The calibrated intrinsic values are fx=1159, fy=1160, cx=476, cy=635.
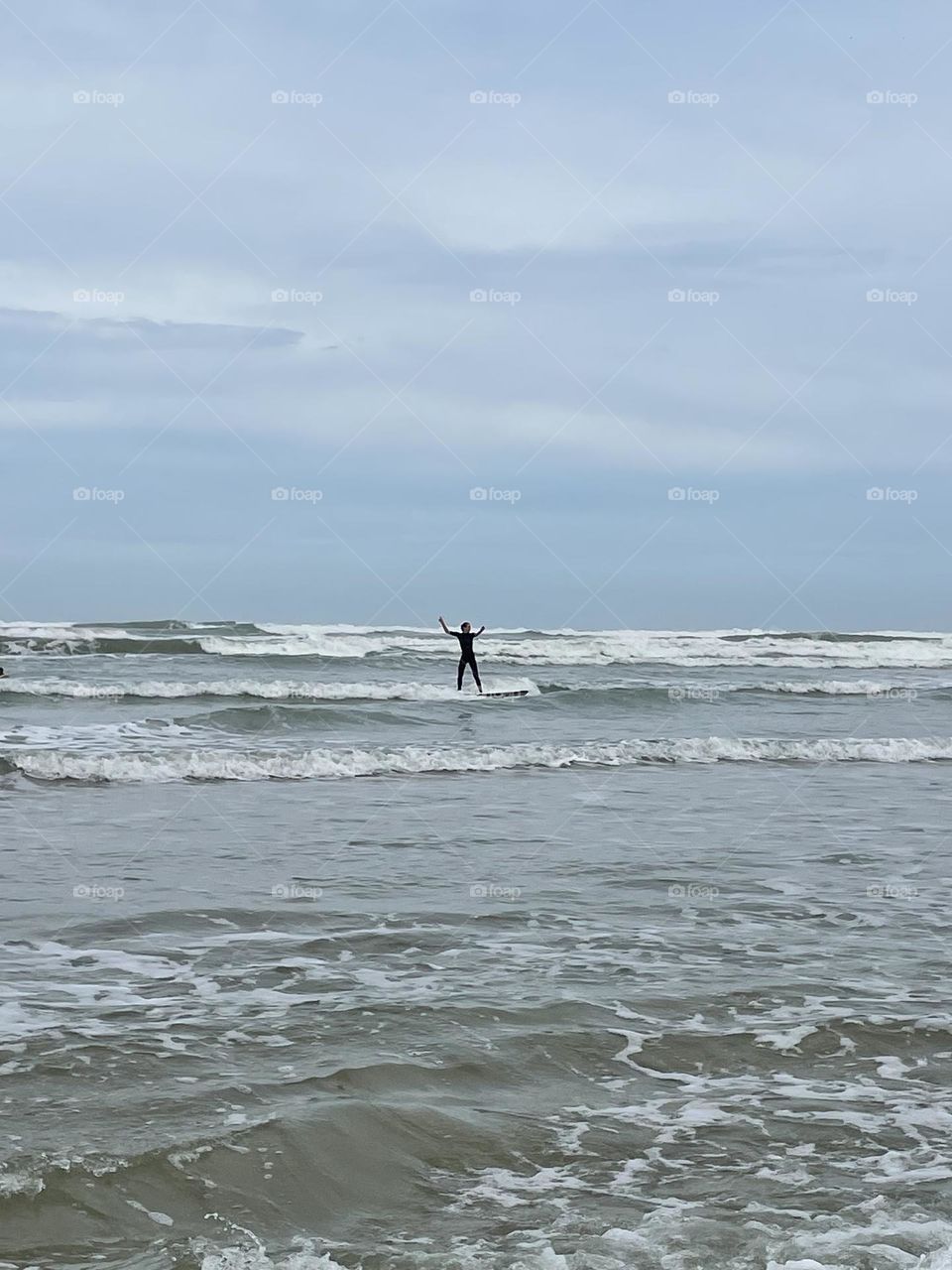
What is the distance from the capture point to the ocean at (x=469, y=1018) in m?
4.17

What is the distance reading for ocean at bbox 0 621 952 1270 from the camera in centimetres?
417

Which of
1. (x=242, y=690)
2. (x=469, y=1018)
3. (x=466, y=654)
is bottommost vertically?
(x=469, y=1018)

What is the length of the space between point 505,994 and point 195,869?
4465 millimetres

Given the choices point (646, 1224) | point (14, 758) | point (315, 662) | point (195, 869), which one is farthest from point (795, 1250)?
point (315, 662)

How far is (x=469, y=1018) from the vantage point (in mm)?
6414

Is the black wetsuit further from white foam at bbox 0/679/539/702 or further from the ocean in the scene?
the ocean

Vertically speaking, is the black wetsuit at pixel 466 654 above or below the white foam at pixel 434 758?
above

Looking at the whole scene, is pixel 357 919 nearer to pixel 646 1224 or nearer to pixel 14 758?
pixel 646 1224

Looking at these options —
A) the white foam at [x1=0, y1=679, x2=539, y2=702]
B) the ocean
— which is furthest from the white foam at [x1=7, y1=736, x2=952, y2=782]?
the white foam at [x1=0, y1=679, x2=539, y2=702]

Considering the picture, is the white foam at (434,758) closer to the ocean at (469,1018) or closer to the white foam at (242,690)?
the ocean at (469,1018)

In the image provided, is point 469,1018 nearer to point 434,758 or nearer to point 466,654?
point 434,758

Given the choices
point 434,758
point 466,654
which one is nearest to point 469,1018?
point 434,758

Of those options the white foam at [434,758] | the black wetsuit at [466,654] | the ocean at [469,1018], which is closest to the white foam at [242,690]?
the black wetsuit at [466,654]

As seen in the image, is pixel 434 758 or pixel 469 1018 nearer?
pixel 469 1018
